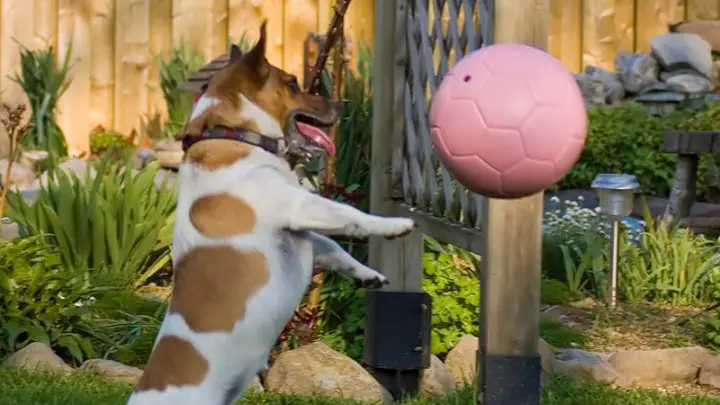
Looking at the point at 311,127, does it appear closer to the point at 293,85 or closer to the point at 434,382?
the point at 293,85

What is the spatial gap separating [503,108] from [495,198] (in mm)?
364

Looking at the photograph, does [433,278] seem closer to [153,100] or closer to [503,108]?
[503,108]

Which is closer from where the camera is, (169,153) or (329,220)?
(329,220)

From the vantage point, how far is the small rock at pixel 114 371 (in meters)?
6.02

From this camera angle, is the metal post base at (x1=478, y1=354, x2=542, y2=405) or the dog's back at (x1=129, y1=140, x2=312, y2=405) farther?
the metal post base at (x1=478, y1=354, x2=542, y2=405)

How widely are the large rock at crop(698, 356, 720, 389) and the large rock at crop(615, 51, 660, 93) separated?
18.0ft

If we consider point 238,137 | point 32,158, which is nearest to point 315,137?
point 238,137

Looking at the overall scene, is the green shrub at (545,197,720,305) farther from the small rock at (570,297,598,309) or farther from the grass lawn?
the grass lawn

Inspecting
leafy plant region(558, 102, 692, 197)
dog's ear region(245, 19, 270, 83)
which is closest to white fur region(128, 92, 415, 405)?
dog's ear region(245, 19, 270, 83)

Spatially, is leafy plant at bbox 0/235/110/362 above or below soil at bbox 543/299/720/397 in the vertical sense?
above

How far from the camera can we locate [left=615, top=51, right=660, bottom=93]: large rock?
11.5m

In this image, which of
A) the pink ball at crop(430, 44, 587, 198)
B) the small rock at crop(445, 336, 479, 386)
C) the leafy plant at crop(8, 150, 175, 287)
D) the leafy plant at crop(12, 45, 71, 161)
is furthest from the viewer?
the leafy plant at crop(12, 45, 71, 161)

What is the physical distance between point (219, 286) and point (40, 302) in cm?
247

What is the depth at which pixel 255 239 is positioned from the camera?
14.4 feet
